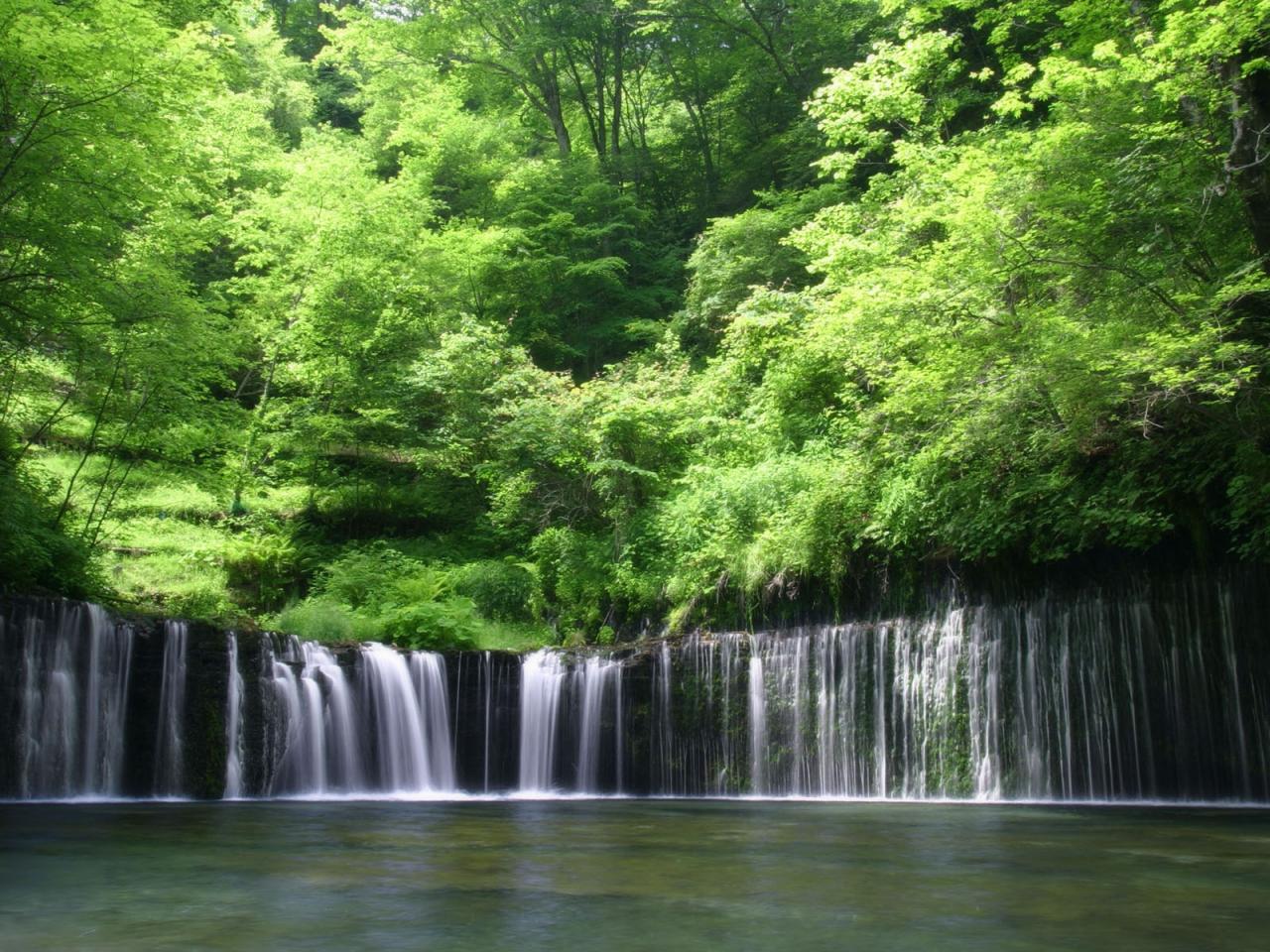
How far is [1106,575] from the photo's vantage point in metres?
11.9

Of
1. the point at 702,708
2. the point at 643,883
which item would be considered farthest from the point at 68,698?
the point at 643,883

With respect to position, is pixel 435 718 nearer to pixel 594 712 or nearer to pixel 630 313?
pixel 594 712

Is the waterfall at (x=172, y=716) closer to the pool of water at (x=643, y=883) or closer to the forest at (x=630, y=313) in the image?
the forest at (x=630, y=313)

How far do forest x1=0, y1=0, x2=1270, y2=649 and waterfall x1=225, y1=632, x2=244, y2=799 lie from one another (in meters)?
2.01

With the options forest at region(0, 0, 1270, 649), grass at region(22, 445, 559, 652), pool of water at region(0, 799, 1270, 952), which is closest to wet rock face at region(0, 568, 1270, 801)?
forest at region(0, 0, 1270, 649)

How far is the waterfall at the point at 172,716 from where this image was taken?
44.2ft

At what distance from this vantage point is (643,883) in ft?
19.9

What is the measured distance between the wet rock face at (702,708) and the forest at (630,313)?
846 mm

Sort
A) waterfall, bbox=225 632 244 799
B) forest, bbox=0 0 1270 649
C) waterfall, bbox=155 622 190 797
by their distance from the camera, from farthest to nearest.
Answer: waterfall, bbox=225 632 244 799, waterfall, bbox=155 622 190 797, forest, bbox=0 0 1270 649

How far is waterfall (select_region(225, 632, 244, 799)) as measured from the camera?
1391 cm

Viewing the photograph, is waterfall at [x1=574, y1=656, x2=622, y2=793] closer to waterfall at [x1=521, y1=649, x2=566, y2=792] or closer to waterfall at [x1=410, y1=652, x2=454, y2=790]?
waterfall at [x1=521, y1=649, x2=566, y2=792]

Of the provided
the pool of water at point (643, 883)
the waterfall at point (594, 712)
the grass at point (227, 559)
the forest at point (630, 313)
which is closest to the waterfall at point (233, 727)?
the grass at point (227, 559)

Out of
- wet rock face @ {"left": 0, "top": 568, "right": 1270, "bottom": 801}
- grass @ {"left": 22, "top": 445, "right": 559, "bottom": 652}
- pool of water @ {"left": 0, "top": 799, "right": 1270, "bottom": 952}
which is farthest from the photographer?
grass @ {"left": 22, "top": 445, "right": 559, "bottom": 652}

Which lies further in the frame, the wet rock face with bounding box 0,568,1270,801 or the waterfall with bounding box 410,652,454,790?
the waterfall with bounding box 410,652,454,790
